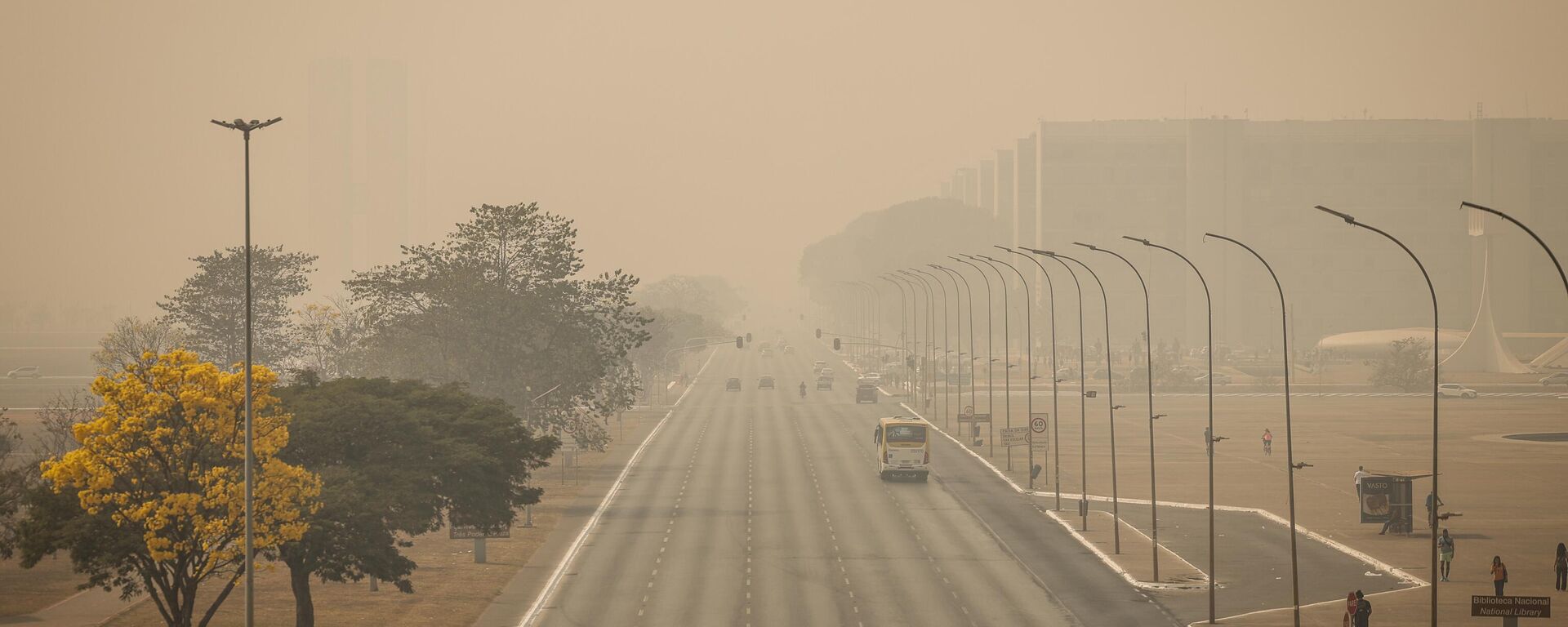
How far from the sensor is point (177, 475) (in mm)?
44219

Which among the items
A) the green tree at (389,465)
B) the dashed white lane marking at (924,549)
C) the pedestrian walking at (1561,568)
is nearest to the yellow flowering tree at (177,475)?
the green tree at (389,465)

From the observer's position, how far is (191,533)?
4309 centimetres

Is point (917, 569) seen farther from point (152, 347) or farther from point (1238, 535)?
point (152, 347)

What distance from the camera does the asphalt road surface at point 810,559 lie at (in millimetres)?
51375

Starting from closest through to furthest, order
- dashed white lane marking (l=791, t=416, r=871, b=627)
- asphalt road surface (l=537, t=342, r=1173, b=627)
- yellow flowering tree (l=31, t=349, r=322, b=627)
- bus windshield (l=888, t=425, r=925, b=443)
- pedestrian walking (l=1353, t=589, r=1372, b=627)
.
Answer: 1. yellow flowering tree (l=31, t=349, r=322, b=627)
2. pedestrian walking (l=1353, t=589, r=1372, b=627)
3. asphalt road surface (l=537, t=342, r=1173, b=627)
4. dashed white lane marking (l=791, t=416, r=871, b=627)
5. bus windshield (l=888, t=425, r=925, b=443)

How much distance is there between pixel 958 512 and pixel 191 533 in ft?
133

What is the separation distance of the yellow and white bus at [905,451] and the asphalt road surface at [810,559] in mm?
1114

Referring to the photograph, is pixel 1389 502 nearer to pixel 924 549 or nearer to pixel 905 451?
pixel 924 549

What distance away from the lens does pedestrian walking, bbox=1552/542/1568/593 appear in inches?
2104

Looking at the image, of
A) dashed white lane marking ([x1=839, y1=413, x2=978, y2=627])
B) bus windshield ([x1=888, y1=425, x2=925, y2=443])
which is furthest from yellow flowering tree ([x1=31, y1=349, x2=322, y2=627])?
bus windshield ([x1=888, y1=425, x2=925, y2=443])

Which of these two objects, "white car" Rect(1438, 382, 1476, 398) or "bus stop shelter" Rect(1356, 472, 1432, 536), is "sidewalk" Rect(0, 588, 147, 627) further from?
"white car" Rect(1438, 382, 1476, 398)

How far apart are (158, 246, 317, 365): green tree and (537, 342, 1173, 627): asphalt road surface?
38.3m

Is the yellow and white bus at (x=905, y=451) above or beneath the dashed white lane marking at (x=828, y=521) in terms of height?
above

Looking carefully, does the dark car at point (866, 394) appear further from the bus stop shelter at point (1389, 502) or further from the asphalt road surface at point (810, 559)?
the bus stop shelter at point (1389, 502)
